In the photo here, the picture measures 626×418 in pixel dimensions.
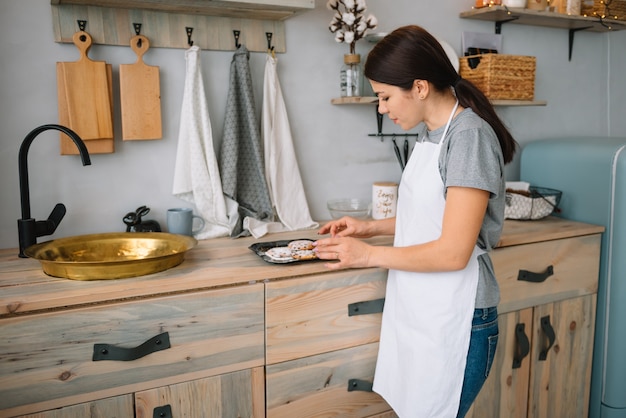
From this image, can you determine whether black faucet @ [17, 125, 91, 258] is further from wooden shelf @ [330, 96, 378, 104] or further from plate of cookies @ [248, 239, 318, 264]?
wooden shelf @ [330, 96, 378, 104]

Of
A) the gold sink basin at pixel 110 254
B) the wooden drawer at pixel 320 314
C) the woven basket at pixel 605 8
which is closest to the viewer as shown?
the gold sink basin at pixel 110 254

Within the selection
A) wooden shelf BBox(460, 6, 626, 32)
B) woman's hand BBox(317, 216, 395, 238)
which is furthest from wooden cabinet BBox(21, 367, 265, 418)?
wooden shelf BBox(460, 6, 626, 32)

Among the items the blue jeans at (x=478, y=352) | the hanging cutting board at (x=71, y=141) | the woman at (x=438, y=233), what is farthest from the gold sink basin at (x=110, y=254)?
the blue jeans at (x=478, y=352)

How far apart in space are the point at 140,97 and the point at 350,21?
2.56 ft

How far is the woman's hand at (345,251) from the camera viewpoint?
1.49 meters

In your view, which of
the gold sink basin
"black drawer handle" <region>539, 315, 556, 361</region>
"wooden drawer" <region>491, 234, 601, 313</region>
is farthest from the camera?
"black drawer handle" <region>539, 315, 556, 361</region>

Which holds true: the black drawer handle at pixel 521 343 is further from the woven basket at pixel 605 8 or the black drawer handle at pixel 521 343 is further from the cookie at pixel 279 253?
the woven basket at pixel 605 8

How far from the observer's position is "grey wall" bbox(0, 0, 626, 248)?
1.73m

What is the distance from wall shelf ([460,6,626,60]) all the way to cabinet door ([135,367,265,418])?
67.6 inches

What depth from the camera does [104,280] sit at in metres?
1.42

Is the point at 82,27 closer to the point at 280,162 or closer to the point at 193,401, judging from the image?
the point at 280,162

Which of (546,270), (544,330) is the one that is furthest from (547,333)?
(546,270)

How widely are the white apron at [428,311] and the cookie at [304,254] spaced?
9.8 inches

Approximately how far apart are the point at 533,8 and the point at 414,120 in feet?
4.30
